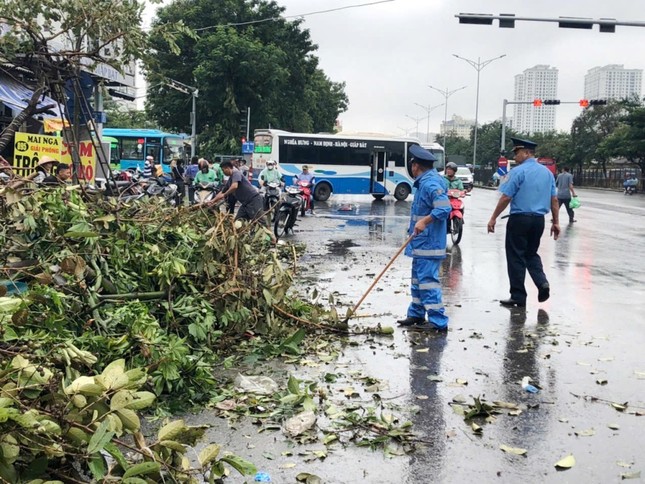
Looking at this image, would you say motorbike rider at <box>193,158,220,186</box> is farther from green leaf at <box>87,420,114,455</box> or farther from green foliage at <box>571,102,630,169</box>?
green foliage at <box>571,102,630,169</box>

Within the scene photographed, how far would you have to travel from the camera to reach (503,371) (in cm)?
536

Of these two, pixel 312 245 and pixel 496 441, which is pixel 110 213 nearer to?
pixel 496 441

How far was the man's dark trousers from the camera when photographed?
25.3 feet

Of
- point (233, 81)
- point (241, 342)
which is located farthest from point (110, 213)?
point (233, 81)

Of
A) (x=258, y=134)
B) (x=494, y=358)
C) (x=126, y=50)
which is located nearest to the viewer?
(x=494, y=358)

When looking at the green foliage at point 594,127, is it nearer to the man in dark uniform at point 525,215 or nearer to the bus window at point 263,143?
the bus window at point 263,143

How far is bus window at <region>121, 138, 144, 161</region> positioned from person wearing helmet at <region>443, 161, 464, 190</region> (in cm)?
2922

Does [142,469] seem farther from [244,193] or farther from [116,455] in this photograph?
[244,193]

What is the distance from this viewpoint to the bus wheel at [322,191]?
1170 inches

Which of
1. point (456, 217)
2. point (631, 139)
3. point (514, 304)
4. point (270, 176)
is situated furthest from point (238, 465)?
point (631, 139)

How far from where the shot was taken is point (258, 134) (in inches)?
1188

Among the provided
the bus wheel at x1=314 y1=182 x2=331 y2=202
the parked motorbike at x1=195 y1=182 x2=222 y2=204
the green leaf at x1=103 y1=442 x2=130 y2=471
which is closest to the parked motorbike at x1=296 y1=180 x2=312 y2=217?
the parked motorbike at x1=195 y1=182 x2=222 y2=204

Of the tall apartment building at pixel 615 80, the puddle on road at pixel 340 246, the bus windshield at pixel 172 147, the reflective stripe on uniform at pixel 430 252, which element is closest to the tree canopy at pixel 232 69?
the bus windshield at pixel 172 147

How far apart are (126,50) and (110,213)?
1712 millimetres
